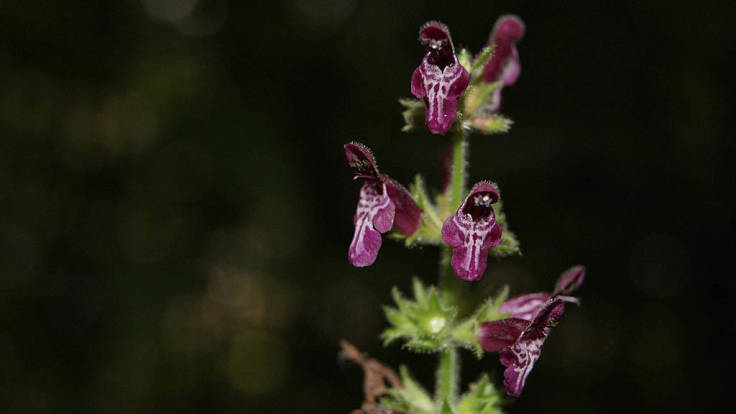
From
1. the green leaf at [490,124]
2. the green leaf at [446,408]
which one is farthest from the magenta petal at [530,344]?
the green leaf at [490,124]

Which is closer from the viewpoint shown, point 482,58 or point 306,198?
point 482,58

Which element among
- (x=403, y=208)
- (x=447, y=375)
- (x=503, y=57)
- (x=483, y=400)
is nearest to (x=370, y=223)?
(x=403, y=208)

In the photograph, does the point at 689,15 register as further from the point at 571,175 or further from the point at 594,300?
the point at 594,300

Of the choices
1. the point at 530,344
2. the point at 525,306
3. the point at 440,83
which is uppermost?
the point at 440,83

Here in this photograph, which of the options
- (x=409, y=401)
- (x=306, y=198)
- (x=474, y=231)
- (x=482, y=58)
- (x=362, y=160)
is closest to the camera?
(x=474, y=231)

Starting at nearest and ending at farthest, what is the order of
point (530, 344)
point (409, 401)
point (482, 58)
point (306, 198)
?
point (530, 344)
point (482, 58)
point (409, 401)
point (306, 198)

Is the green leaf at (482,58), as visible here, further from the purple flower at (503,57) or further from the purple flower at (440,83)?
the purple flower at (503,57)

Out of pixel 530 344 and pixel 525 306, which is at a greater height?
pixel 525 306

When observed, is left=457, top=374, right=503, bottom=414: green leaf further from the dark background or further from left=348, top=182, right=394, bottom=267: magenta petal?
the dark background

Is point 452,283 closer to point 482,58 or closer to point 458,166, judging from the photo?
point 458,166
